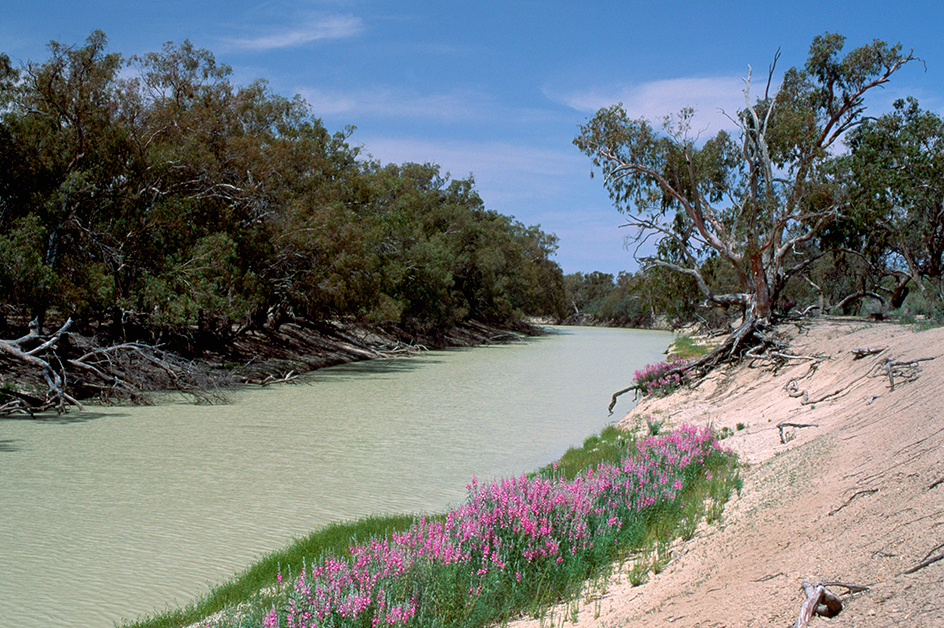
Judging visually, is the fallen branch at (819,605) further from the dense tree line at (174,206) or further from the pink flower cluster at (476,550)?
the dense tree line at (174,206)

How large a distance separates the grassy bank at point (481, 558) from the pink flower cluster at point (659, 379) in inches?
416

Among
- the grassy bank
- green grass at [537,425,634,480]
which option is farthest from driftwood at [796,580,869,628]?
green grass at [537,425,634,480]

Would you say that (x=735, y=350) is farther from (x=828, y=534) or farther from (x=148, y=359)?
(x=148, y=359)

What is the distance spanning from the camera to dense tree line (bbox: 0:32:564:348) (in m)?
19.4

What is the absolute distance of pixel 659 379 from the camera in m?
19.0

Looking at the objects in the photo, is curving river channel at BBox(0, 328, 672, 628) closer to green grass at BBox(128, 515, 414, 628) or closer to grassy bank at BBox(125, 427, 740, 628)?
green grass at BBox(128, 515, 414, 628)

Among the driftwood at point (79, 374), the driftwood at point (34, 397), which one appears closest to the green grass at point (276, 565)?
the driftwood at point (34, 397)

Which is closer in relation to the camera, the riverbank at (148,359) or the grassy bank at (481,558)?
the grassy bank at (481,558)

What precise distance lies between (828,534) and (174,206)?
22.6 metres

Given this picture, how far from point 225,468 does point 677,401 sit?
1060 cm

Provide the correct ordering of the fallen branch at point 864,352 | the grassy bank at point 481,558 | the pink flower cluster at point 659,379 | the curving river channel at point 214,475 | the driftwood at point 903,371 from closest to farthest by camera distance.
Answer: the grassy bank at point 481,558
the curving river channel at point 214,475
the driftwood at point 903,371
the fallen branch at point 864,352
the pink flower cluster at point 659,379

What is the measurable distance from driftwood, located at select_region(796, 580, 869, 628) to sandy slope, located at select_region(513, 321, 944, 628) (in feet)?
0.13

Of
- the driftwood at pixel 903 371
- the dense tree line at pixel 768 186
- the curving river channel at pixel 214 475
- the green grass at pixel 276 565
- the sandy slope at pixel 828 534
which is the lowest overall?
the curving river channel at pixel 214 475

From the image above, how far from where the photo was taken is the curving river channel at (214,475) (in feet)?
23.3
